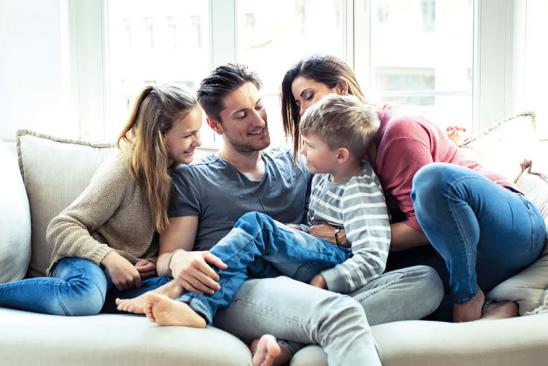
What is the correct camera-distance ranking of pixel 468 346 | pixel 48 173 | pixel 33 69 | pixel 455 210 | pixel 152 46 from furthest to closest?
pixel 152 46
pixel 33 69
pixel 48 173
pixel 455 210
pixel 468 346

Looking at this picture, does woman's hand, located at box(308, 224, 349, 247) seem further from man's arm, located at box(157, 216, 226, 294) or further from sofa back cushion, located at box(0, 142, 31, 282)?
sofa back cushion, located at box(0, 142, 31, 282)

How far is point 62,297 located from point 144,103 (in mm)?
618

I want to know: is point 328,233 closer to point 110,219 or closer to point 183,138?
point 183,138

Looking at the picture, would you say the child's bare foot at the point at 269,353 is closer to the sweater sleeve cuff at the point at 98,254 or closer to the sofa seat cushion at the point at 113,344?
the sofa seat cushion at the point at 113,344

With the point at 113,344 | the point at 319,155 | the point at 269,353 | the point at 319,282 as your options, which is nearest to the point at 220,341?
the point at 269,353

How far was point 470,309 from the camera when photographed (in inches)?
74.2

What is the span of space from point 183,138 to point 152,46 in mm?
955

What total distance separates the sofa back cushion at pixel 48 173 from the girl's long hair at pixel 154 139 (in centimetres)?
16

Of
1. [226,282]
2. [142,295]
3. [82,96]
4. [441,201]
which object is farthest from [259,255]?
[82,96]

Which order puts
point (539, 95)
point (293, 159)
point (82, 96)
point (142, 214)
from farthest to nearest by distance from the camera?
point (82, 96), point (539, 95), point (293, 159), point (142, 214)

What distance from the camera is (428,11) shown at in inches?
115

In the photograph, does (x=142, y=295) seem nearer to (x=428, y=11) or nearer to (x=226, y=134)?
(x=226, y=134)

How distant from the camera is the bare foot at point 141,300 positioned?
1.86 meters

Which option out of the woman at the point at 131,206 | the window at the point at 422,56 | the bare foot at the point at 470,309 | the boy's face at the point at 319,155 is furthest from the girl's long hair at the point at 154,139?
the window at the point at 422,56
